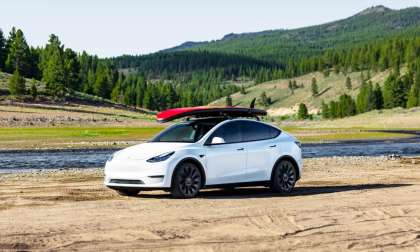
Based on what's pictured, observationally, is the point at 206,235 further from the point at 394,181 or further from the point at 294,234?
the point at 394,181

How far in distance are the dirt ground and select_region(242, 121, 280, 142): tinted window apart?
4.33 feet

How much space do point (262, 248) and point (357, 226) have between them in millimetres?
2753

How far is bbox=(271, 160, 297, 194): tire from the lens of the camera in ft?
62.0

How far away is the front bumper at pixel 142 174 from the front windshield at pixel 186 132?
3.99ft

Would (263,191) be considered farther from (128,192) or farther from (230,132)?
(128,192)

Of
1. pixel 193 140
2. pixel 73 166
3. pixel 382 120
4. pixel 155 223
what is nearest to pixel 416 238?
pixel 155 223

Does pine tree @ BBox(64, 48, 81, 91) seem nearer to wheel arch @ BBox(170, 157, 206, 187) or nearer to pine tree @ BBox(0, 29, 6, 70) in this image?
pine tree @ BBox(0, 29, 6, 70)

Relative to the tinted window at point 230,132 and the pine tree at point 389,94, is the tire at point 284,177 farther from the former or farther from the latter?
the pine tree at point 389,94

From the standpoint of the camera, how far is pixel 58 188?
20.3m

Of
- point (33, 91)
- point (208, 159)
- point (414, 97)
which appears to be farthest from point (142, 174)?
point (414, 97)

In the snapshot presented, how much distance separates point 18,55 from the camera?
146 m

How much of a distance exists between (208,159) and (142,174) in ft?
5.13

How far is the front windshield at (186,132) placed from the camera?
1794cm

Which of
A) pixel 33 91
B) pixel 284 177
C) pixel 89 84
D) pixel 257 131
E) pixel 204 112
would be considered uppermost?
pixel 89 84
